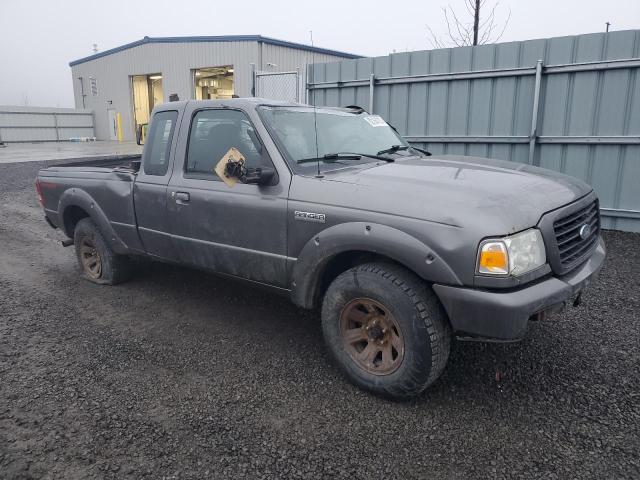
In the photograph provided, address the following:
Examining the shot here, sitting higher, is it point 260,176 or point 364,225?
point 260,176

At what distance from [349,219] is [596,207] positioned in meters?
1.93

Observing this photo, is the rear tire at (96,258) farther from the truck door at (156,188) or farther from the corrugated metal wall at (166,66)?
the corrugated metal wall at (166,66)

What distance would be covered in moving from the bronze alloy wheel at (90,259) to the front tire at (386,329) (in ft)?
10.6

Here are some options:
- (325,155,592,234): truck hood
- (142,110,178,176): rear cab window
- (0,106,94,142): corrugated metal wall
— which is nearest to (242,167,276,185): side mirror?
(325,155,592,234): truck hood

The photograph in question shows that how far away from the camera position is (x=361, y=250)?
120 inches

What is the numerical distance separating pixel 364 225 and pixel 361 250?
191 mm

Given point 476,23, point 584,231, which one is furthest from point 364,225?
point 476,23

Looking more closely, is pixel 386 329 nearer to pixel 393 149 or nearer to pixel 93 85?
pixel 393 149

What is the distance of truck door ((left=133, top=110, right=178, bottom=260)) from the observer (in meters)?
4.21

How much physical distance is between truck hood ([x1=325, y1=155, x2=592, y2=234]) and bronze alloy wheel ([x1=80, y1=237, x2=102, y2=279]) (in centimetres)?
326

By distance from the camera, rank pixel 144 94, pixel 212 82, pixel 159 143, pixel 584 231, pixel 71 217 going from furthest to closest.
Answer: pixel 144 94, pixel 212 82, pixel 71 217, pixel 159 143, pixel 584 231

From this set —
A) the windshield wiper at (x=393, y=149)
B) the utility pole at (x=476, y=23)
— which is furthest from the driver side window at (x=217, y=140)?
the utility pole at (x=476, y=23)

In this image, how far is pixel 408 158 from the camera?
3.98 meters

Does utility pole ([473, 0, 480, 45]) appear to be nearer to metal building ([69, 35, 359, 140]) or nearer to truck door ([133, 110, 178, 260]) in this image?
metal building ([69, 35, 359, 140])
